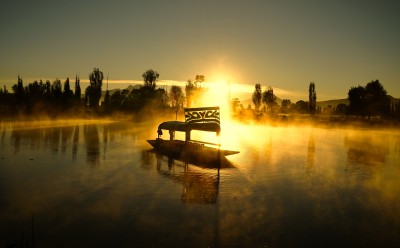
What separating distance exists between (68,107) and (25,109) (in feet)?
44.7

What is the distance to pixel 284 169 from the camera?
30000mm

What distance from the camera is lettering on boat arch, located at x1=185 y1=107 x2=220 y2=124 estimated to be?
103 ft

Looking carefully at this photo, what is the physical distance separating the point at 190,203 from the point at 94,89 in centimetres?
12720

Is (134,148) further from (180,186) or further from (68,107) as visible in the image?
(68,107)

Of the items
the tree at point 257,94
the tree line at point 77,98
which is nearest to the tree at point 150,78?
the tree line at point 77,98

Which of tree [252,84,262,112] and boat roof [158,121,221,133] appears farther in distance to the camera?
tree [252,84,262,112]

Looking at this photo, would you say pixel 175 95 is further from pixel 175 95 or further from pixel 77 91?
pixel 77 91

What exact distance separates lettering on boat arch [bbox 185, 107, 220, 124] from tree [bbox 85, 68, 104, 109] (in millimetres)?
108263

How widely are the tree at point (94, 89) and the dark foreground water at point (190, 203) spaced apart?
104 meters

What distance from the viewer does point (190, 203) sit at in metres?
17.9

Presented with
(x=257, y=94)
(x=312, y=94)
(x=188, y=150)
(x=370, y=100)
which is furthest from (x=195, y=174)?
(x=257, y=94)

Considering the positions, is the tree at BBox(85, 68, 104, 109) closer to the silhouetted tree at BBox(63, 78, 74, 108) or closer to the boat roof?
the silhouetted tree at BBox(63, 78, 74, 108)

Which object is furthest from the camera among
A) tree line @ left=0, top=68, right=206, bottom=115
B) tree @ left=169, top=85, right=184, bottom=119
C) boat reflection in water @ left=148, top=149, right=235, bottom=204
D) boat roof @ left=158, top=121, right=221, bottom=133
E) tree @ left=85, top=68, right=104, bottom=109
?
tree @ left=169, top=85, right=184, bottom=119

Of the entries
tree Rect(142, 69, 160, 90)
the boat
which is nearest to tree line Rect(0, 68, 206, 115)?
tree Rect(142, 69, 160, 90)
